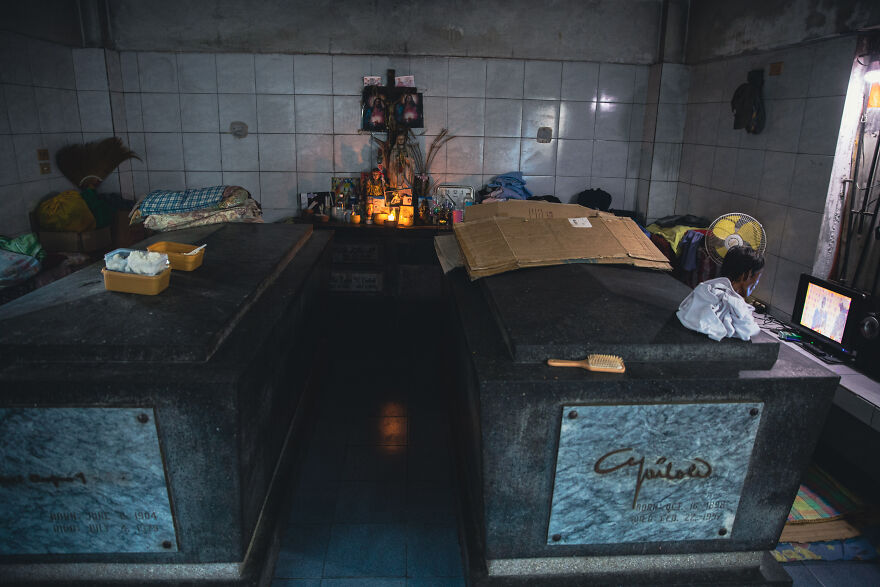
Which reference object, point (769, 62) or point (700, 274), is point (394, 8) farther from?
point (700, 274)

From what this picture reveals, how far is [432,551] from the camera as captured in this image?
89.2 inches

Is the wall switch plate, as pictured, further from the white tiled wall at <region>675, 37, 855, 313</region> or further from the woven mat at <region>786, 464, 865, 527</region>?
the woven mat at <region>786, 464, 865, 527</region>

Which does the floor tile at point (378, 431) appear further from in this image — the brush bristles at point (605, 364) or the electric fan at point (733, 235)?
the electric fan at point (733, 235)

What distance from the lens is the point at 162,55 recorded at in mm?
4801

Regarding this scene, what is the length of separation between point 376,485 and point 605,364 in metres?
1.39

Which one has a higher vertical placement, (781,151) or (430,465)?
(781,151)

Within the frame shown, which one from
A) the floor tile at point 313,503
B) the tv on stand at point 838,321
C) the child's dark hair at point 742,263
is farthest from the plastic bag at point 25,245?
the tv on stand at point 838,321

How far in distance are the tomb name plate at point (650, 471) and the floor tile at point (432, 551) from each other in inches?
20.2

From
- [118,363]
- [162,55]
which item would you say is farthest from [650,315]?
[162,55]

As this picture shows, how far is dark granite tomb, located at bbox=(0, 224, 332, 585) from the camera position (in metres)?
1.68

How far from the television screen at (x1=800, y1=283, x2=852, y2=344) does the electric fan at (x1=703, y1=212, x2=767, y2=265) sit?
371 millimetres

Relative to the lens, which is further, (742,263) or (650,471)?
(742,263)

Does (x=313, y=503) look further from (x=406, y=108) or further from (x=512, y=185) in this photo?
(x=406, y=108)
